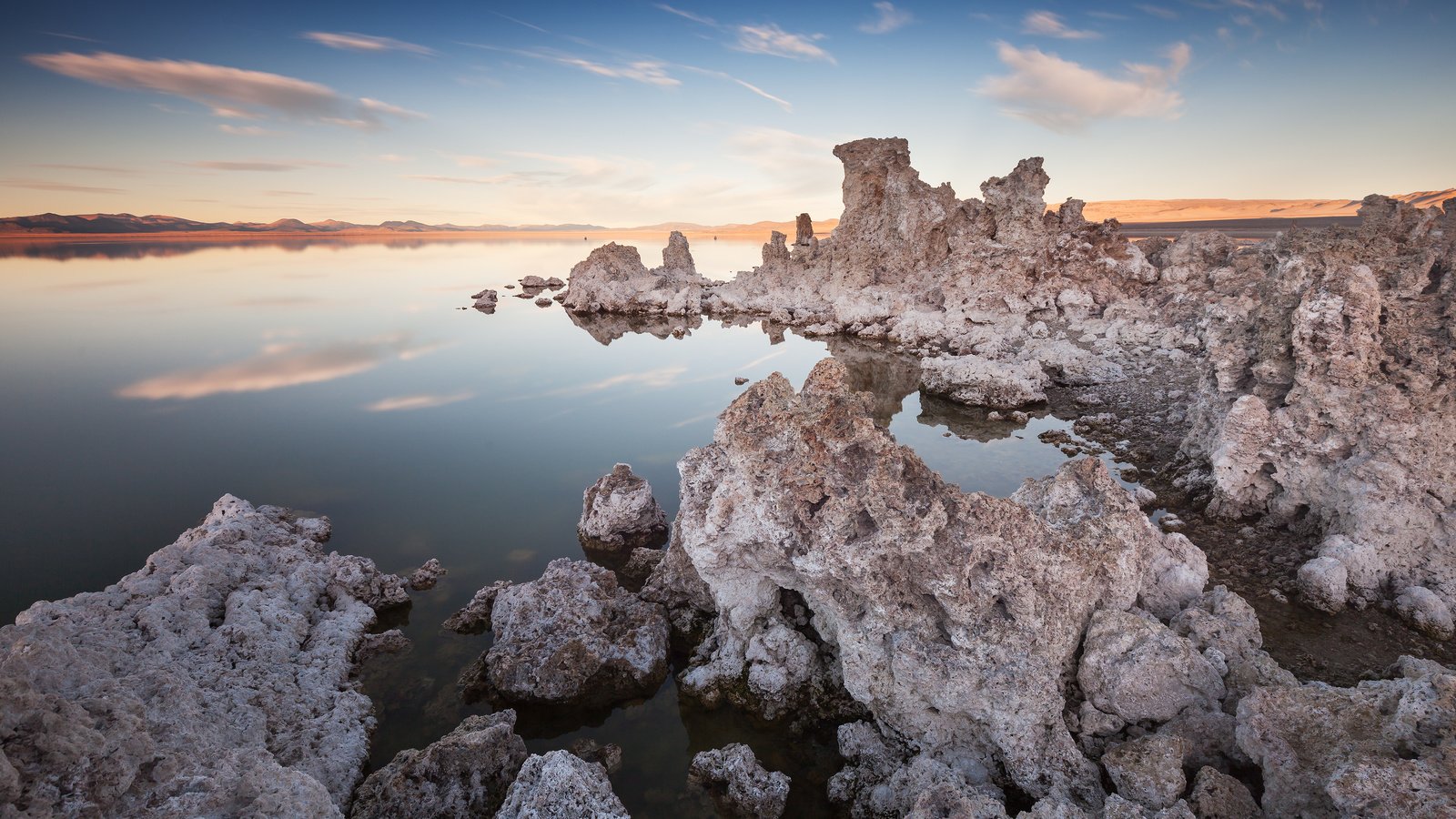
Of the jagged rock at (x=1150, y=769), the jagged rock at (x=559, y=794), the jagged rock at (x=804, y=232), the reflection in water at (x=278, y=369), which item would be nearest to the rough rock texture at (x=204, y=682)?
the jagged rock at (x=559, y=794)

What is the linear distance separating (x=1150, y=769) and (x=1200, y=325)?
27.7m

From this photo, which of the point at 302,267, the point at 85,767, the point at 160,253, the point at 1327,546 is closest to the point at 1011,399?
the point at 1327,546

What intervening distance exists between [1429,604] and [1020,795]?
8.51m

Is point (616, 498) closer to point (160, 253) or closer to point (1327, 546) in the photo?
point (1327, 546)

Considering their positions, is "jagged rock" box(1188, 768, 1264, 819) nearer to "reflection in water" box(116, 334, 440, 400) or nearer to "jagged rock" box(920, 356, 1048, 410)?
"jagged rock" box(920, 356, 1048, 410)

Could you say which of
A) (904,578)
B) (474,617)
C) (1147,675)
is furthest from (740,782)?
(474,617)

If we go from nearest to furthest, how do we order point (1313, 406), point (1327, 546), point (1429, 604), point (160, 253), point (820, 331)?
point (1429, 604) < point (1327, 546) < point (1313, 406) < point (820, 331) < point (160, 253)

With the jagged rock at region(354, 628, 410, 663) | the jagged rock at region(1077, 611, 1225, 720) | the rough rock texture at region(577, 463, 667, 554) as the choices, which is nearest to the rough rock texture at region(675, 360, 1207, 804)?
the jagged rock at region(1077, 611, 1225, 720)

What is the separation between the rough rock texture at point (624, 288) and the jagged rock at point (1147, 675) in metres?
44.1

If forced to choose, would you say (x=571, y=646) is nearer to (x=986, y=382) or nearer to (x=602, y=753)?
(x=602, y=753)

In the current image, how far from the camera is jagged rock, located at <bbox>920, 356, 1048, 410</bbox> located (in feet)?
78.8

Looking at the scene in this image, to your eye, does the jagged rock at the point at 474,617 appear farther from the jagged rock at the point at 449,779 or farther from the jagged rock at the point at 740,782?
the jagged rock at the point at 740,782

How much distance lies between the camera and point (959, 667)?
7551 millimetres

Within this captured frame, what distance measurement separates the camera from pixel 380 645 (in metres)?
10.6
